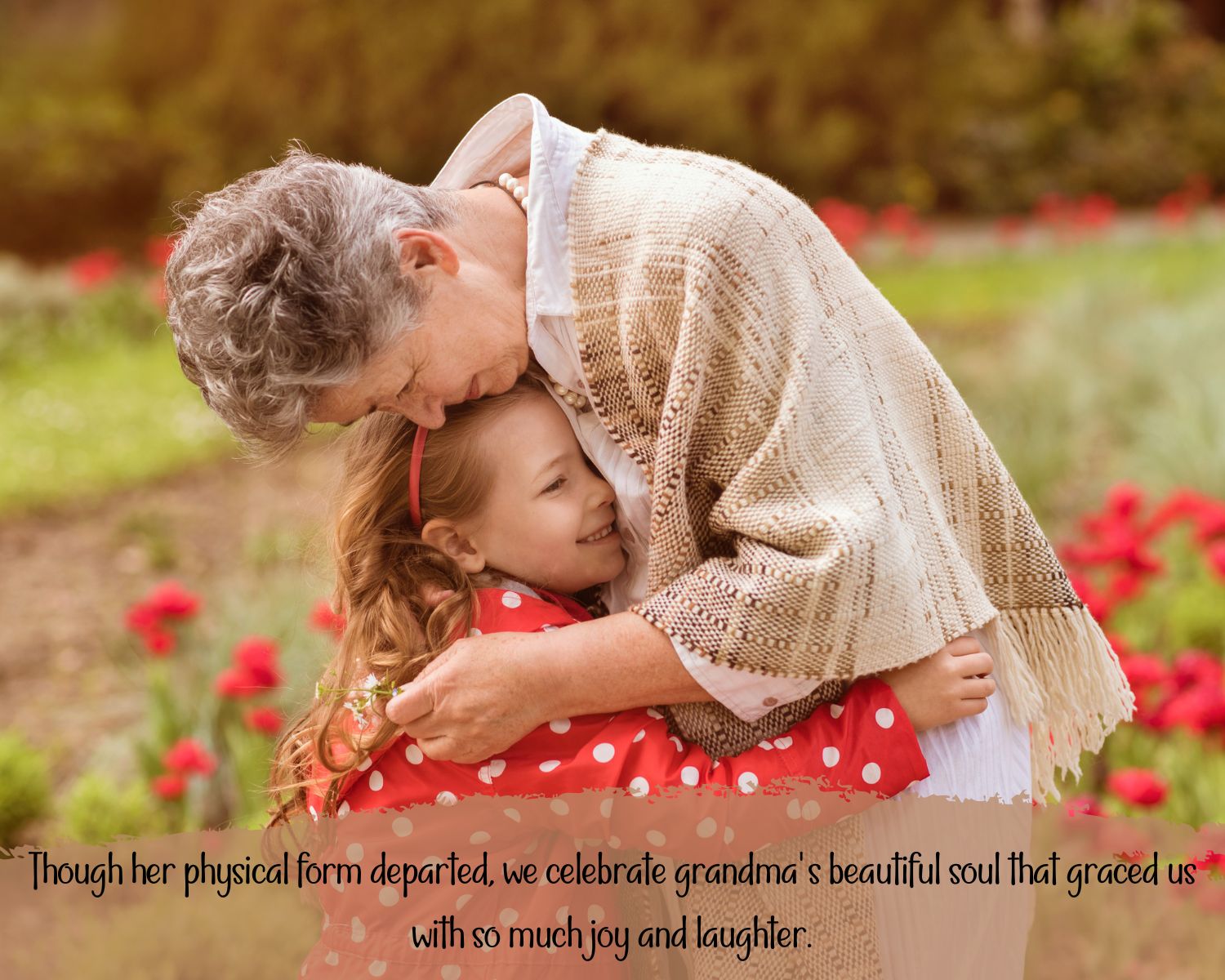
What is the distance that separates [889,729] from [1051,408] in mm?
4708

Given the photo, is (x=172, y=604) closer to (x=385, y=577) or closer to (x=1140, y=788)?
(x=385, y=577)

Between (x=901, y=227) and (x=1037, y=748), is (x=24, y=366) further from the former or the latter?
(x=1037, y=748)

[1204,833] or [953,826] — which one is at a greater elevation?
[953,826]

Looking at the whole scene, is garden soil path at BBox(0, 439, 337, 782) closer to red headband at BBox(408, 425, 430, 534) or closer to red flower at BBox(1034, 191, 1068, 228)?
red headband at BBox(408, 425, 430, 534)

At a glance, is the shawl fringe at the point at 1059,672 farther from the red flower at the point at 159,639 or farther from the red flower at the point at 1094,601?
the red flower at the point at 159,639

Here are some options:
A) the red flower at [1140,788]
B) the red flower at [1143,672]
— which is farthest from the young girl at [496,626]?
the red flower at [1143,672]

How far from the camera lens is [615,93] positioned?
1243 cm

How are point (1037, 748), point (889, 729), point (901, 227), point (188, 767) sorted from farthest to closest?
point (901, 227), point (188, 767), point (1037, 748), point (889, 729)

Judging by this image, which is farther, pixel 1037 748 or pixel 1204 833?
pixel 1204 833

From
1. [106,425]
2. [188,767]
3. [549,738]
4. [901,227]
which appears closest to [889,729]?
[549,738]

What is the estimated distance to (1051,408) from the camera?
613cm

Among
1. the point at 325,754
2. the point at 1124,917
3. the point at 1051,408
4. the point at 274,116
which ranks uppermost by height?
the point at 325,754

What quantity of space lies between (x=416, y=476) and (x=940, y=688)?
0.81 m

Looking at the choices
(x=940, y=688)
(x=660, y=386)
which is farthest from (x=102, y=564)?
(x=940, y=688)
